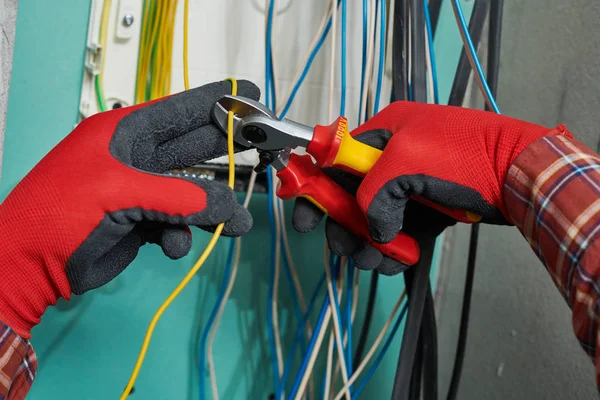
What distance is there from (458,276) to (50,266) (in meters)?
0.72

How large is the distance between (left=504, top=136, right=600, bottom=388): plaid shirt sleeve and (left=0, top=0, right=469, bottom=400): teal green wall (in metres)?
0.42

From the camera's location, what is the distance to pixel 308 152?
55cm

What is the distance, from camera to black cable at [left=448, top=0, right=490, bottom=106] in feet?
2.35

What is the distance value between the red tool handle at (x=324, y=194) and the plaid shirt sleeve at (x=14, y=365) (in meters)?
0.30

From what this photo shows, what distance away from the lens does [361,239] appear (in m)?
0.63

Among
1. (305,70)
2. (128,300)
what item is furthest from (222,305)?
(305,70)

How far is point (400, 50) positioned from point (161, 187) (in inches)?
15.9

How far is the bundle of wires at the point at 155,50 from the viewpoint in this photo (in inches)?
27.7

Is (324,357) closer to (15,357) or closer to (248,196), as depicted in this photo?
(248,196)

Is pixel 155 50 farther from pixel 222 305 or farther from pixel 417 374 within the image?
pixel 417 374

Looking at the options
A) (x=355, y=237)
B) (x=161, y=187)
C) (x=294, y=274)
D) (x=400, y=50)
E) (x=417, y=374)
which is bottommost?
(x=417, y=374)

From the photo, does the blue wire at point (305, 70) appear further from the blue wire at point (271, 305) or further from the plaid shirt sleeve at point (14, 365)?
the plaid shirt sleeve at point (14, 365)

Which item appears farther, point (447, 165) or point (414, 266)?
point (414, 266)

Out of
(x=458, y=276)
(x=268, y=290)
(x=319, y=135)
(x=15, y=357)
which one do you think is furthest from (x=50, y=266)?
(x=458, y=276)
